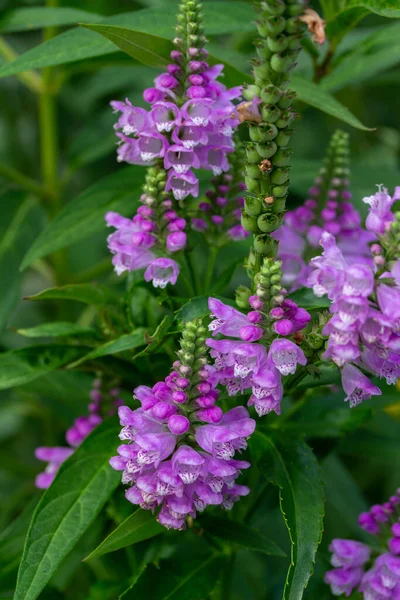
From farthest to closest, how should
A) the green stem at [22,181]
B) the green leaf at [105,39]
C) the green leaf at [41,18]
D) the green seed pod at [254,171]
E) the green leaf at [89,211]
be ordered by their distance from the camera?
the green stem at [22,181] → the green leaf at [41,18] → the green leaf at [89,211] → the green leaf at [105,39] → the green seed pod at [254,171]

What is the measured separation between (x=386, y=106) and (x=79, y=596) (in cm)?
269

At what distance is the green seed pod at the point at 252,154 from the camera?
1.19 metres

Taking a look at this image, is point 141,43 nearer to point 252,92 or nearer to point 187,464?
point 252,92

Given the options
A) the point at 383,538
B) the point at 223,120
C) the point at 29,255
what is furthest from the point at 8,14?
the point at 383,538

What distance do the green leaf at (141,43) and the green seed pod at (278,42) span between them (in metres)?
0.34

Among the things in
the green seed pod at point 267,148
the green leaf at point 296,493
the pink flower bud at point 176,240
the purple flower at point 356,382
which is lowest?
the green leaf at point 296,493

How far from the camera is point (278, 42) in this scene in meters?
1.12

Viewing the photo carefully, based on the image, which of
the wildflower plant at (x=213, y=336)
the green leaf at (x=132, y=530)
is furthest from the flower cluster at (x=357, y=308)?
the green leaf at (x=132, y=530)

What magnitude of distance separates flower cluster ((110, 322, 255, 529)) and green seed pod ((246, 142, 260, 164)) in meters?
0.27

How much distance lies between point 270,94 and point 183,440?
0.57 metres

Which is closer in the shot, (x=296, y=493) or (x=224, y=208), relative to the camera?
(x=296, y=493)

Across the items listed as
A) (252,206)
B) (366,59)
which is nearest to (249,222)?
(252,206)

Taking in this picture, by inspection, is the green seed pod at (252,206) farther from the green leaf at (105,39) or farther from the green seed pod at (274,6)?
the green leaf at (105,39)

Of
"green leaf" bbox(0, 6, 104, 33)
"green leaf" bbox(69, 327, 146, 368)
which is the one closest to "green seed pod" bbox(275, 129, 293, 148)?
"green leaf" bbox(69, 327, 146, 368)
